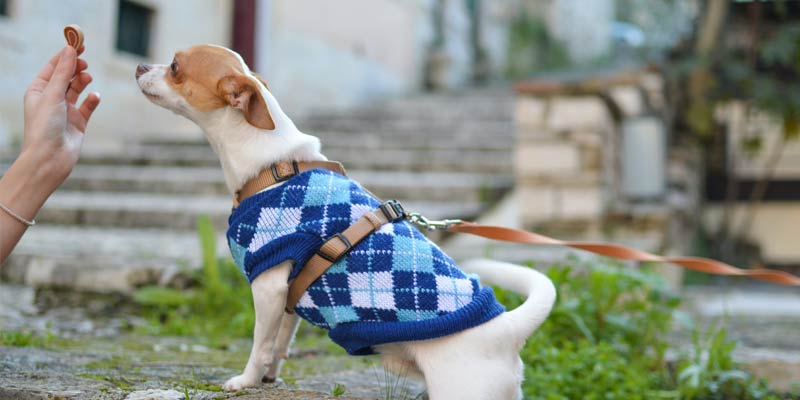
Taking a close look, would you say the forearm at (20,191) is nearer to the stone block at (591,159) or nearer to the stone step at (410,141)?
the stone block at (591,159)

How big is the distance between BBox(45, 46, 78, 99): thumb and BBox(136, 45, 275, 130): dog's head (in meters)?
0.20

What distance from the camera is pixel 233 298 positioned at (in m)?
3.46

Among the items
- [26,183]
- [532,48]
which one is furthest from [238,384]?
[532,48]

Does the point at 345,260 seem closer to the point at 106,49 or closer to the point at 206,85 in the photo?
the point at 206,85

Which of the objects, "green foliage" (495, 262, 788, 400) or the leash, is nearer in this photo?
the leash

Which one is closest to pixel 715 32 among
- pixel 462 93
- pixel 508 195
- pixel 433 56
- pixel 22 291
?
pixel 508 195

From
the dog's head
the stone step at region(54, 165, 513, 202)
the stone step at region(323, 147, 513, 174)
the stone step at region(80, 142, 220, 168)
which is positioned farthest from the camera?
the stone step at region(80, 142, 220, 168)

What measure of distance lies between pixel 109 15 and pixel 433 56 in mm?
7013

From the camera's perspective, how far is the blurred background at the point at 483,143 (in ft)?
15.6

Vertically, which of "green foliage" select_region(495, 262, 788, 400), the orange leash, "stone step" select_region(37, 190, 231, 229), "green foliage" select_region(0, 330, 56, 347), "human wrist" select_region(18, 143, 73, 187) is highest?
"human wrist" select_region(18, 143, 73, 187)

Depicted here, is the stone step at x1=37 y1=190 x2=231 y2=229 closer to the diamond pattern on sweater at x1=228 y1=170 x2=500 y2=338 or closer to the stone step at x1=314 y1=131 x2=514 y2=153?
the stone step at x1=314 y1=131 x2=514 y2=153

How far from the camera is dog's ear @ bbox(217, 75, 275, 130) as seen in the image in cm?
185

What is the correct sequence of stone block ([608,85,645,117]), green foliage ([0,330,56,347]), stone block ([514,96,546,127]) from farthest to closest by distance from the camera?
1. stone block ([608,85,645,117])
2. stone block ([514,96,546,127])
3. green foliage ([0,330,56,347])

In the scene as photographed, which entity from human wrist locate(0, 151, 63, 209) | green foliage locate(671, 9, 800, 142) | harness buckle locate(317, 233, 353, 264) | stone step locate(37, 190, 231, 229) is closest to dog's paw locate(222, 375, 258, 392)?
harness buckle locate(317, 233, 353, 264)
